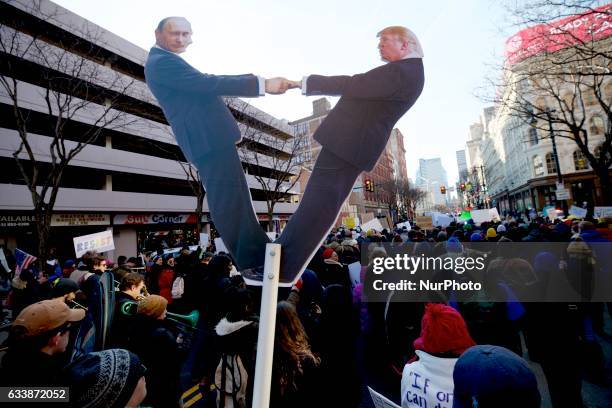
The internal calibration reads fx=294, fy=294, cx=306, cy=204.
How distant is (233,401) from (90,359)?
1250mm

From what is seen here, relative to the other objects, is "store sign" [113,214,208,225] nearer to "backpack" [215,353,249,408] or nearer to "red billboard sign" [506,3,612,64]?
"backpack" [215,353,249,408]

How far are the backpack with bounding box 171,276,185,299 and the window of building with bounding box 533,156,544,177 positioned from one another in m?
46.8

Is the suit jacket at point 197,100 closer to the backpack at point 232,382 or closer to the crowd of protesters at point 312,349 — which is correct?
the crowd of protesters at point 312,349

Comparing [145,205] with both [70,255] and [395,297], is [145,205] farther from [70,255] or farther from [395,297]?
[395,297]

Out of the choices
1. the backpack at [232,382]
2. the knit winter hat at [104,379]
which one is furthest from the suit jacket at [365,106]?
the backpack at [232,382]

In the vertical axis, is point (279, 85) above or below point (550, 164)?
below

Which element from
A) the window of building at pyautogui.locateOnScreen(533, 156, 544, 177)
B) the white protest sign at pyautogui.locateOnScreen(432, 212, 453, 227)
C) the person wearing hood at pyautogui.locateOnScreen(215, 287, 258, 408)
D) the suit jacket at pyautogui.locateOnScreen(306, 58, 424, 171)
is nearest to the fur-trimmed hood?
the person wearing hood at pyautogui.locateOnScreen(215, 287, 258, 408)

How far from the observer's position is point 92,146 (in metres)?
20.1

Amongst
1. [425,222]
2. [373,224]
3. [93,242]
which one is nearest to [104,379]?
[373,224]

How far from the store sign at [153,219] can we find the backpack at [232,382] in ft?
78.5

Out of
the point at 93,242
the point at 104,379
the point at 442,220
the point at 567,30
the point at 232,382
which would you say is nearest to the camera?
the point at 104,379

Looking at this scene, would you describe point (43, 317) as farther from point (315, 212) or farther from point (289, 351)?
point (315, 212)

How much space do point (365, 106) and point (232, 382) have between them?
261cm

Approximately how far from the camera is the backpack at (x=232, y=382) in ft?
8.45
